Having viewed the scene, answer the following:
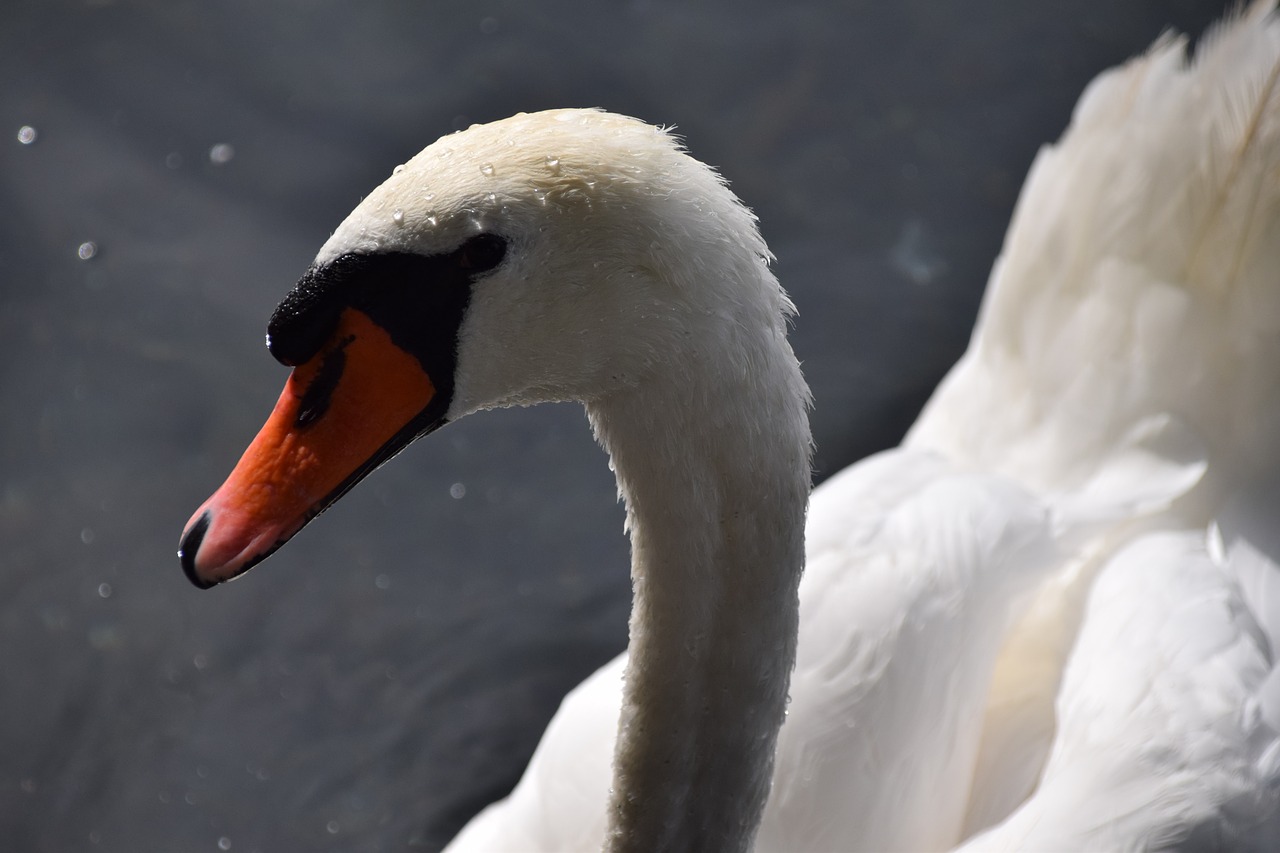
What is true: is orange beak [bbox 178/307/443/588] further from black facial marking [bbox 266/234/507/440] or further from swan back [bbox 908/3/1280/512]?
swan back [bbox 908/3/1280/512]

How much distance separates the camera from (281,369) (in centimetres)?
541

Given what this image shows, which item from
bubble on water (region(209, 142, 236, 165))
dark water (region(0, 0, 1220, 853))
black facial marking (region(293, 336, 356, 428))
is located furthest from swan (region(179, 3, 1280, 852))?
bubble on water (region(209, 142, 236, 165))

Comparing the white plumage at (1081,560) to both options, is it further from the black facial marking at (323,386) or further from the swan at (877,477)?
the black facial marking at (323,386)

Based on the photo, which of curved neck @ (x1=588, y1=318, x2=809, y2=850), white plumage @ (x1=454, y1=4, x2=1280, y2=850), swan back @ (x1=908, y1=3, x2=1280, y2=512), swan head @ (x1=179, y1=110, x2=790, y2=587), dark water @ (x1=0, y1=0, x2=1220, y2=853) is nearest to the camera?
swan head @ (x1=179, y1=110, x2=790, y2=587)

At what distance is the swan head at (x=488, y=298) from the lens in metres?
1.96

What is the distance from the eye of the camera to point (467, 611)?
4.89m

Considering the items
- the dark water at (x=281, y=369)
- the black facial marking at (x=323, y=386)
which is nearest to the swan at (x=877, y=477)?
the black facial marking at (x=323, y=386)

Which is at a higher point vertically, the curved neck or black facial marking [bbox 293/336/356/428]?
black facial marking [bbox 293/336/356/428]

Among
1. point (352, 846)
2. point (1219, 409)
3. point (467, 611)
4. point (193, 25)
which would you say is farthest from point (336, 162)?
point (1219, 409)

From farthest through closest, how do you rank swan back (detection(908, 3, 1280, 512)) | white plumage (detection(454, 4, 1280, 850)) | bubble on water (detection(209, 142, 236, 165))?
bubble on water (detection(209, 142, 236, 165))
swan back (detection(908, 3, 1280, 512))
white plumage (detection(454, 4, 1280, 850))

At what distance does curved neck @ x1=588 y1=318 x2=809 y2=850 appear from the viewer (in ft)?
7.01

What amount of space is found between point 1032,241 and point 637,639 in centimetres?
203

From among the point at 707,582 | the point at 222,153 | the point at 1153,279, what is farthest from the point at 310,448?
the point at 222,153

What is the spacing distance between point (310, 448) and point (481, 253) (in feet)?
1.24
